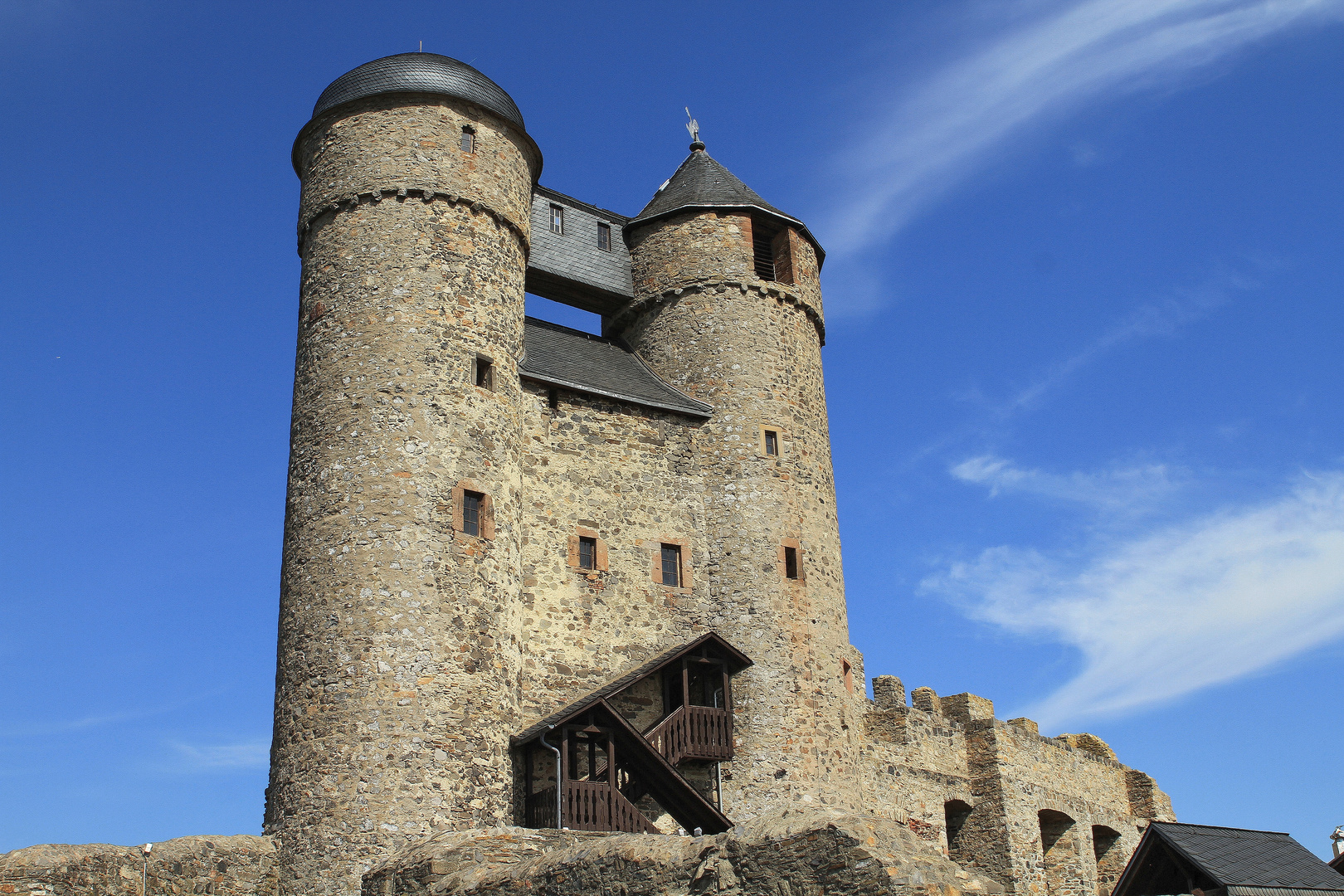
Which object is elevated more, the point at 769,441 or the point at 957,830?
the point at 769,441

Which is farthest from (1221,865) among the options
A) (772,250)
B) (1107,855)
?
(1107,855)

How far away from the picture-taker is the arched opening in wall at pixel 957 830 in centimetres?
2866

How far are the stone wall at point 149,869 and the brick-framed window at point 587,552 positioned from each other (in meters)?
7.19

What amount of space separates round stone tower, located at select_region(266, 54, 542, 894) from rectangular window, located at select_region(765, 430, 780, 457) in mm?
5425

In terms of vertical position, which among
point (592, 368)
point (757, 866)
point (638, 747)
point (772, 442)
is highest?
point (592, 368)

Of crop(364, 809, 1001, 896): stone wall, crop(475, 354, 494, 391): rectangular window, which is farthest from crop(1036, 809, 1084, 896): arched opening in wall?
crop(364, 809, 1001, 896): stone wall

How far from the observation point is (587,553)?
22812 mm

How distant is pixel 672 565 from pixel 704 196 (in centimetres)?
873

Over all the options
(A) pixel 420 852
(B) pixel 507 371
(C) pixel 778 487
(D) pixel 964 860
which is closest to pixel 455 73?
(B) pixel 507 371

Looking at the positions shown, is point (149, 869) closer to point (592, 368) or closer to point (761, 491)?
point (592, 368)

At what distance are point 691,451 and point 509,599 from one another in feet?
18.4

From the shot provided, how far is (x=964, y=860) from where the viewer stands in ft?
94.0

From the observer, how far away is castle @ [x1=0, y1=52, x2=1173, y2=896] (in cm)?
1883

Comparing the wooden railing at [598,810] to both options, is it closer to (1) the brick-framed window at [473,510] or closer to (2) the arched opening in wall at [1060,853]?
(1) the brick-framed window at [473,510]
